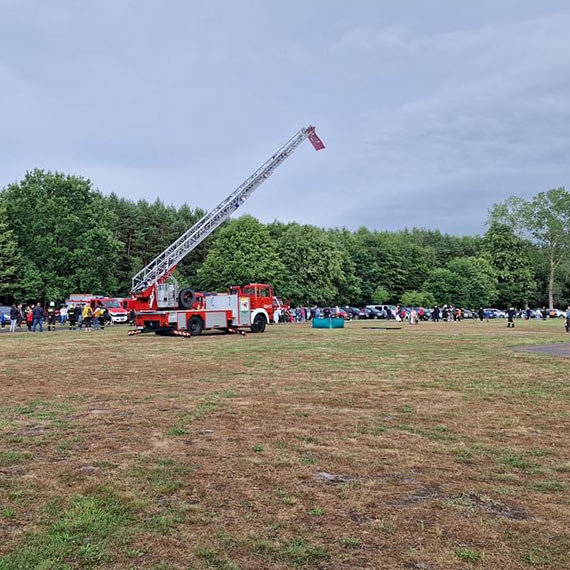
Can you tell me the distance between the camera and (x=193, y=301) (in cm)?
3112

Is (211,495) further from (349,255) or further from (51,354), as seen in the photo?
(349,255)


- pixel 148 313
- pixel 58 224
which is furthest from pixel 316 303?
pixel 148 313

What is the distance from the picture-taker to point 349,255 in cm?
8888

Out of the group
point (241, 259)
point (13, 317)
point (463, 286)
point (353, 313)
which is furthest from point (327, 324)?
point (463, 286)

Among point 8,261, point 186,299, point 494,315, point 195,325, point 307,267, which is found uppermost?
point 307,267

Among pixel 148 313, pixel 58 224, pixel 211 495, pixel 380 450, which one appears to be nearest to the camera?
pixel 211 495

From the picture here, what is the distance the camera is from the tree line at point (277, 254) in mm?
57469

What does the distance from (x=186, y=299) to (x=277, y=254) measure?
42.9 meters

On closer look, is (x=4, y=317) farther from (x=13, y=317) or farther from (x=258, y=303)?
(x=258, y=303)

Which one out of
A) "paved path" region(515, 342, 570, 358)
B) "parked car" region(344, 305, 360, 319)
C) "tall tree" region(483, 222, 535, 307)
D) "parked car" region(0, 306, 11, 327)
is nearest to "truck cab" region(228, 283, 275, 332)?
"paved path" region(515, 342, 570, 358)

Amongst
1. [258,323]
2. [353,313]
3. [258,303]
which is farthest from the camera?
[353,313]

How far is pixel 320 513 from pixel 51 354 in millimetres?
16749

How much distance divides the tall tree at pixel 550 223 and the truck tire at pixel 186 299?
73968 millimetres

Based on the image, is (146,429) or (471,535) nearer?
(471,535)
